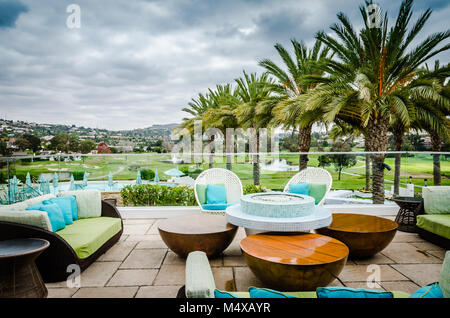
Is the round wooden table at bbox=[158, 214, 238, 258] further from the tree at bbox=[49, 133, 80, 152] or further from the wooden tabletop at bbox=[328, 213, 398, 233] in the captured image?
the tree at bbox=[49, 133, 80, 152]

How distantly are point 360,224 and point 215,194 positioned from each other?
2.11 m

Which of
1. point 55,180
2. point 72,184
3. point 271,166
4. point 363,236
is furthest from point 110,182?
point 363,236

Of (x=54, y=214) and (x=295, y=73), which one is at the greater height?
(x=295, y=73)

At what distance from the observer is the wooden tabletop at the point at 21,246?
7.84 feet

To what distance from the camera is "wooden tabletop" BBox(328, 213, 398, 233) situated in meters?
3.33

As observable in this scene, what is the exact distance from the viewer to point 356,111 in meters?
8.27

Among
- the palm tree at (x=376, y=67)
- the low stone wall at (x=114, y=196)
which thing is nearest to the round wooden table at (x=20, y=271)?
the low stone wall at (x=114, y=196)

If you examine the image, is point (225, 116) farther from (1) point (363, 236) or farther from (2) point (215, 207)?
(1) point (363, 236)

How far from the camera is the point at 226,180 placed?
493cm

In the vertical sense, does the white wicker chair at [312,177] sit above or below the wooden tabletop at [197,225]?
above

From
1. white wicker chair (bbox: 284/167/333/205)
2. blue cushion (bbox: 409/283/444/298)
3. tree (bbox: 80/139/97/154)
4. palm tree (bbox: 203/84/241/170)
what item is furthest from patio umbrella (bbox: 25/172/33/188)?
palm tree (bbox: 203/84/241/170)

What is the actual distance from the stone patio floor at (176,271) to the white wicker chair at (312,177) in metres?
1.28

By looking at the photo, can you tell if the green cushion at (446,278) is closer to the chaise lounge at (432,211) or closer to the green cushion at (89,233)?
the chaise lounge at (432,211)
